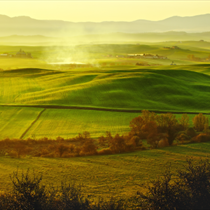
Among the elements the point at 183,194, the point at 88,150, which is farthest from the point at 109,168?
the point at 183,194

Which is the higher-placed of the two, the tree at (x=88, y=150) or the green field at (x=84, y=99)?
the green field at (x=84, y=99)

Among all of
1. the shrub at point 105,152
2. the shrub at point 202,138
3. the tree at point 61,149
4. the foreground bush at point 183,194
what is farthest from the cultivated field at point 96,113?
the foreground bush at point 183,194

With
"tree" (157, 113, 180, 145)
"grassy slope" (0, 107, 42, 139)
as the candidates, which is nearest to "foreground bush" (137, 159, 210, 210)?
"tree" (157, 113, 180, 145)

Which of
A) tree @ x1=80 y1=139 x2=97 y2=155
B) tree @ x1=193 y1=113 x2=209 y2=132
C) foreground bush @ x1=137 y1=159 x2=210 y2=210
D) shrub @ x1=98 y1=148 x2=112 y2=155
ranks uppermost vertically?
tree @ x1=193 y1=113 x2=209 y2=132

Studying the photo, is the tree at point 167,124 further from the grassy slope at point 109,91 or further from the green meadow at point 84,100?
the grassy slope at point 109,91

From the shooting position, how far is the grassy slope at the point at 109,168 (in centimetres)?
1828

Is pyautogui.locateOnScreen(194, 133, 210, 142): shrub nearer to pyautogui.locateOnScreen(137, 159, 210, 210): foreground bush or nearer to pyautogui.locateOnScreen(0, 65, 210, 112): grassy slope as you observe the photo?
pyautogui.locateOnScreen(137, 159, 210, 210): foreground bush

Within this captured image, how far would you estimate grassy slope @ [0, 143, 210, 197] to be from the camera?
720 inches

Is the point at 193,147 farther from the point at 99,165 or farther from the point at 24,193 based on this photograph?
the point at 24,193

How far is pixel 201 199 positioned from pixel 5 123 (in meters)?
31.5

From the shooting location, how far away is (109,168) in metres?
21.5

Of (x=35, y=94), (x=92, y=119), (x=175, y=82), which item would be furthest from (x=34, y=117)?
(x=175, y=82)

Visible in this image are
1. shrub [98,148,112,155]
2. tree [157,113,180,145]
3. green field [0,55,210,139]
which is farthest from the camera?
green field [0,55,210,139]

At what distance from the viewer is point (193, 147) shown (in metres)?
26.6
